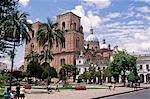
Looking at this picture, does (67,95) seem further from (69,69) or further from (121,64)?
(69,69)

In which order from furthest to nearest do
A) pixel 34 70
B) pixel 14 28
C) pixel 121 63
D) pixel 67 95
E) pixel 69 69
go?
pixel 69 69 < pixel 34 70 < pixel 121 63 < pixel 14 28 < pixel 67 95

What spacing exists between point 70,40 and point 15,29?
73875 mm

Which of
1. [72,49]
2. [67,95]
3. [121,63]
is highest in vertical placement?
[72,49]

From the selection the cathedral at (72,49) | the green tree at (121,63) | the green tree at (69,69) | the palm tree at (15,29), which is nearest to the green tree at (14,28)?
the palm tree at (15,29)

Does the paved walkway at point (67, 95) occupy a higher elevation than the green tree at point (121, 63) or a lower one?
lower

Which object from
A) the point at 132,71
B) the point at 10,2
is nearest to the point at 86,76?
the point at 132,71

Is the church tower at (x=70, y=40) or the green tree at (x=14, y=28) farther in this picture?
the church tower at (x=70, y=40)

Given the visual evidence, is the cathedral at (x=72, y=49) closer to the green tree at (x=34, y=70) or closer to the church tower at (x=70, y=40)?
the church tower at (x=70, y=40)

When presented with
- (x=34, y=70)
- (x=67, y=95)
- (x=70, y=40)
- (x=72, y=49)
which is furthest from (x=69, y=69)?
(x=67, y=95)

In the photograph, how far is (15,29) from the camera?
140 feet

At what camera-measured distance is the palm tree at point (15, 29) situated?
41438 mm

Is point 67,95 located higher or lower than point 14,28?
lower

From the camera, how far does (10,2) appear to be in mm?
34531

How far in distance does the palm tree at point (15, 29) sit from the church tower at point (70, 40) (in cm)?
7169
